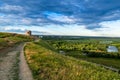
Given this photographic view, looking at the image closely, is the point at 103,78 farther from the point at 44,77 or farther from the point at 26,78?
the point at 26,78

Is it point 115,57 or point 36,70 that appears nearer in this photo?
point 36,70

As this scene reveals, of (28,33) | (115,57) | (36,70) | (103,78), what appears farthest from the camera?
(115,57)

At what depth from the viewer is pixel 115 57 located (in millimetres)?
115562

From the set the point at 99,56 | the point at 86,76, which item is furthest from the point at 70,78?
the point at 99,56

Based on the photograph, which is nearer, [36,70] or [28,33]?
[36,70]

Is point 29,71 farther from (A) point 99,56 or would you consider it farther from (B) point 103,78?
(A) point 99,56

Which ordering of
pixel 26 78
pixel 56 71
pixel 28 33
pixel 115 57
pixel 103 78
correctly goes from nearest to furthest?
pixel 103 78 → pixel 26 78 → pixel 56 71 → pixel 28 33 → pixel 115 57

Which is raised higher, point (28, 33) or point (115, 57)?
point (28, 33)

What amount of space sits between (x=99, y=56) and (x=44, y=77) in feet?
347

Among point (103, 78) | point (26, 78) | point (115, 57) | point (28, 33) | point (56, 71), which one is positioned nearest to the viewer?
point (103, 78)

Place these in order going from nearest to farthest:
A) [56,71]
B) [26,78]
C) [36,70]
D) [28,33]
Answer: [26,78], [56,71], [36,70], [28,33]

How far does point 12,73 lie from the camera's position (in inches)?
605

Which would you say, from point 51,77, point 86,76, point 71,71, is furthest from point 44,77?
point 86,76

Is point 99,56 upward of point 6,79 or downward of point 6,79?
downward
